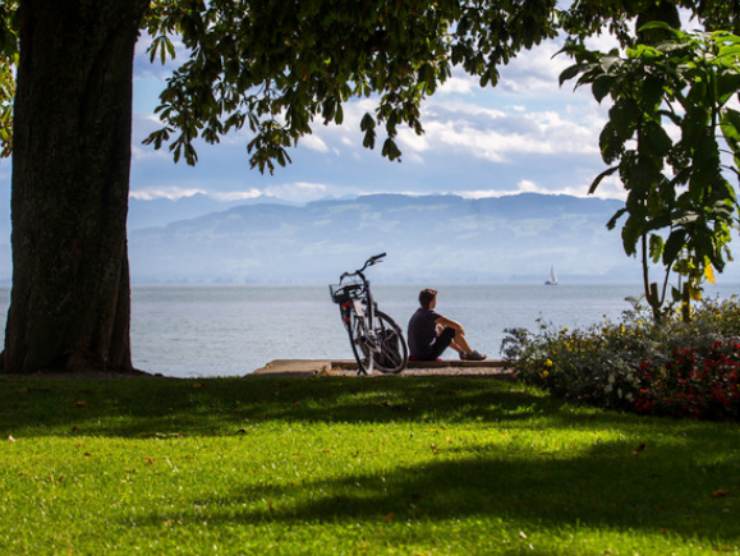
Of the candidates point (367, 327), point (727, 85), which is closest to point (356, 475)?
point (727, 85)

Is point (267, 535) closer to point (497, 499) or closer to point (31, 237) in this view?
point (497, 499)

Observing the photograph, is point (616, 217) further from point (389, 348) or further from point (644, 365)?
point (389, 348)

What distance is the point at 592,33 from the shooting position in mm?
21031

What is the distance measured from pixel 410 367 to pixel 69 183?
6.25 m

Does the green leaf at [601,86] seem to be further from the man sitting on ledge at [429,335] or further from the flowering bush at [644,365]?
the man sitting on ledge at [429,335]

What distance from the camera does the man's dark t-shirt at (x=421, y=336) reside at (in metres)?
16.1

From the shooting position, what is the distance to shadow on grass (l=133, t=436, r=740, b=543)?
232 inches

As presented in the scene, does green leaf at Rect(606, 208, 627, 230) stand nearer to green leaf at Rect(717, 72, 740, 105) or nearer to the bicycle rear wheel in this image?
→ green leaf at Rect(717, 72, 740, 105)

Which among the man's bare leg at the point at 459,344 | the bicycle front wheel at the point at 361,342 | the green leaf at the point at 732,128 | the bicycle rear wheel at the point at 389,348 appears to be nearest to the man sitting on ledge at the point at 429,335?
the man's bare leg at the point at 459,344

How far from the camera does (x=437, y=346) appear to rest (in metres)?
16.3

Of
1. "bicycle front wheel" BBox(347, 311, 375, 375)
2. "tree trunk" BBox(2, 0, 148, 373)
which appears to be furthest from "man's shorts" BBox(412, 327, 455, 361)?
"tree trunk" BBox(2, 0, 148, 373)

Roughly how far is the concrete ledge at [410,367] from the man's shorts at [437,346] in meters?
0.18

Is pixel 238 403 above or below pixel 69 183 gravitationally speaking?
below

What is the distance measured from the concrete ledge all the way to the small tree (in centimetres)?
492
